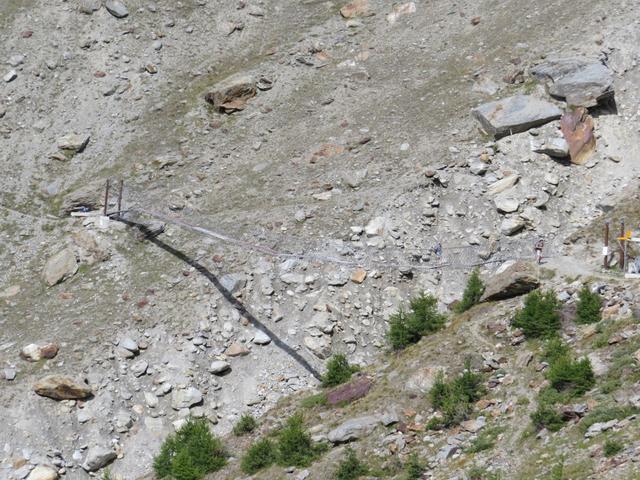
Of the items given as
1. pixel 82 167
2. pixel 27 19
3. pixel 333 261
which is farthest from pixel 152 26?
pixel 333 261

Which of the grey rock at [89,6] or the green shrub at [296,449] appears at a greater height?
the grey rock at [89,6]

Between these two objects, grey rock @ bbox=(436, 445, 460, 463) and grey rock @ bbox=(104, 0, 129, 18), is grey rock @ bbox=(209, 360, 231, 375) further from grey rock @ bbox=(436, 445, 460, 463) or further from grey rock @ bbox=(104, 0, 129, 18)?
grey rock @ bbox=(104, 0, 129, 18)

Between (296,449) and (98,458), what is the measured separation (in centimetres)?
493

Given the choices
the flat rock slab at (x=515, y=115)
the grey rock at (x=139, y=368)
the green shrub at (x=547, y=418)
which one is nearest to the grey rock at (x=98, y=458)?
the grey rock at (x=139, y=368)

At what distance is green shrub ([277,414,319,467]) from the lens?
18.9 metres

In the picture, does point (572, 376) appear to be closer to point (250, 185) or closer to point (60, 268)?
point (250, 185)

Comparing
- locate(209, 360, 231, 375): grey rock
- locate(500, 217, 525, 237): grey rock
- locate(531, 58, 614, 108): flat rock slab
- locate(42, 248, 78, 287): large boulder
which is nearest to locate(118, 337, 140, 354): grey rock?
locate(209, 360, 231, 375): grey rock

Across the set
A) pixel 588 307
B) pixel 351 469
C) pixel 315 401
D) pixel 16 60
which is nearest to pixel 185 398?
pixel 315 401

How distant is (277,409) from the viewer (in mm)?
21891

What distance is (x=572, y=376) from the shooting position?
17578 millimetres

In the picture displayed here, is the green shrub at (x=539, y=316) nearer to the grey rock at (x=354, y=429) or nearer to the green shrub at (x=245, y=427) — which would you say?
the grey rock at (x=354, y=429)

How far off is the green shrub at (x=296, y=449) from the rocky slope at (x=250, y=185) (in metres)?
3.11

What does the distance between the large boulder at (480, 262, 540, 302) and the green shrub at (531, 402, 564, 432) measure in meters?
5.20

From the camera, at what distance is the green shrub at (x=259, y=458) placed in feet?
63.9
